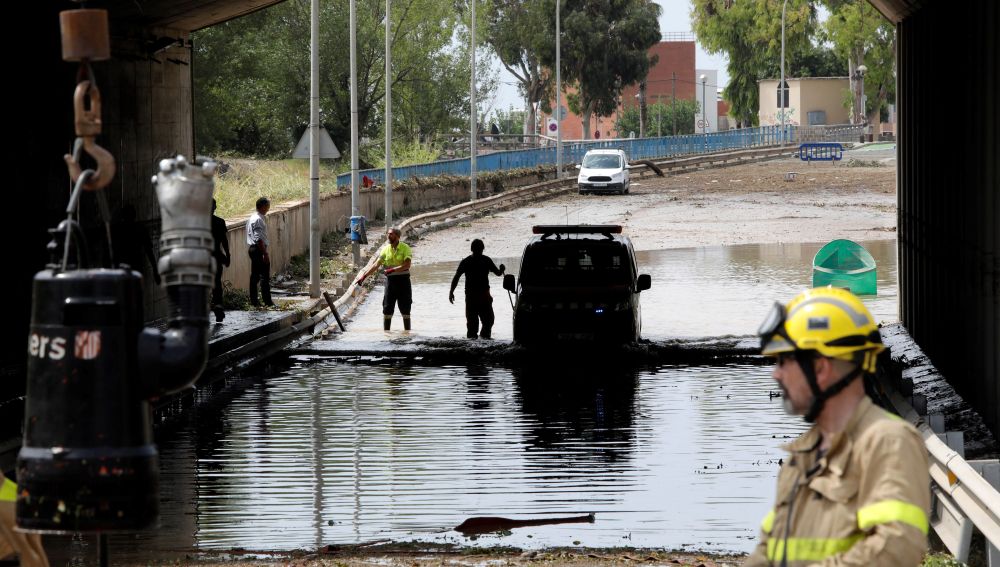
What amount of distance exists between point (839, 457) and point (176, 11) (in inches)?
750

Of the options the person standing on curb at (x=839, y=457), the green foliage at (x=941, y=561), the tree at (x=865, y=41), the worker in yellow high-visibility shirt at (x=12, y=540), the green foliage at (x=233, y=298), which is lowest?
the green foliage at (x=941, y=561)

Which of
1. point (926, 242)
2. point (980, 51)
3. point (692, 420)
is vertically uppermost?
point (980, 51)

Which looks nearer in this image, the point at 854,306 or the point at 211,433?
the point at 854,306

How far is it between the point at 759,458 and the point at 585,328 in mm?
7017

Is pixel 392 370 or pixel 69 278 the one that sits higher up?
pixel 69 278

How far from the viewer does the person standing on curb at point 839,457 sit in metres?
4.07

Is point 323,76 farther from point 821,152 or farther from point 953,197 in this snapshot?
point 953,197

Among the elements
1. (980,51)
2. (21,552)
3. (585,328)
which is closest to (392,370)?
(585,328)

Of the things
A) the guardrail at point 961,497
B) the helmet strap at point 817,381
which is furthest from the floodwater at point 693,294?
the helmet strap at point 817,381

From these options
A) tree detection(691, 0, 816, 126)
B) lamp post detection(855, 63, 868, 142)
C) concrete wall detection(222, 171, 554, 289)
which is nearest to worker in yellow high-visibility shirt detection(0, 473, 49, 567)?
concrete wall detection(222, 171, 554, 289)

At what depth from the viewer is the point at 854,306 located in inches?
172

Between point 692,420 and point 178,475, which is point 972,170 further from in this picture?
point 178,475

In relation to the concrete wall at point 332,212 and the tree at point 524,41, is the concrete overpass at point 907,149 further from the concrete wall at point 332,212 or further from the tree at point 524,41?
the tree at point 524,41

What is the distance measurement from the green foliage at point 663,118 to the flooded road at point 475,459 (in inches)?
4394
